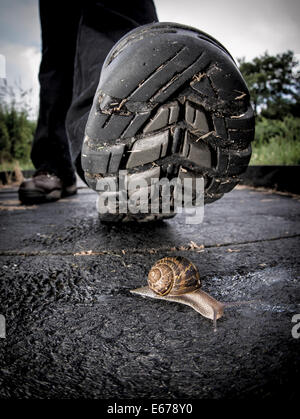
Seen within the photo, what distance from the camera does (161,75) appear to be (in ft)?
3.39

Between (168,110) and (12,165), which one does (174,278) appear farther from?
(12,165)

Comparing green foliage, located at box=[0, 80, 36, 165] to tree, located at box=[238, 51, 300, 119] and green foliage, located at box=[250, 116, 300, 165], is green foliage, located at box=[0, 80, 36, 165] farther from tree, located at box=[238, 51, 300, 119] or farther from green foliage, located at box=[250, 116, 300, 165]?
tree, located at box=[238, 51, 300, 119]

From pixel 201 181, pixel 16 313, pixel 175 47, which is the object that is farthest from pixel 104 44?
pixel 16 313

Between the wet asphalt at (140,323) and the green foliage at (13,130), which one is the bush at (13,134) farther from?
the wet asphalt at (140,323)

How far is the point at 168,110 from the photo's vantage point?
3.54 ft

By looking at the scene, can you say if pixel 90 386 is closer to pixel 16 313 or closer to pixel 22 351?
pixel 22 351

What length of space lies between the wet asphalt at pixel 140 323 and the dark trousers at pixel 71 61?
0.62 meters

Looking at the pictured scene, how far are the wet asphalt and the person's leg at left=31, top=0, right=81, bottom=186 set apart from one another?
136 cm

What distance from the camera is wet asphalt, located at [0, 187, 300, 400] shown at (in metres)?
0.60

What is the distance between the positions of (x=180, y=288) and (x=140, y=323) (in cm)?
18

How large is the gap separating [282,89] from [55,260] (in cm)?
1767

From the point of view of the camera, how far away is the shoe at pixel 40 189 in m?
2.75

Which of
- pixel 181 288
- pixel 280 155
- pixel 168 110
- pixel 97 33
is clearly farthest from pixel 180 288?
pixel 280 155

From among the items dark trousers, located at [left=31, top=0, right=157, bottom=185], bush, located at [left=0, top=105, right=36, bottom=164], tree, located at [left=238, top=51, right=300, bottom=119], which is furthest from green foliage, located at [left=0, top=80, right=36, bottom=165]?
tree, located at [left=238, top=51, right=300, bottom=119]
